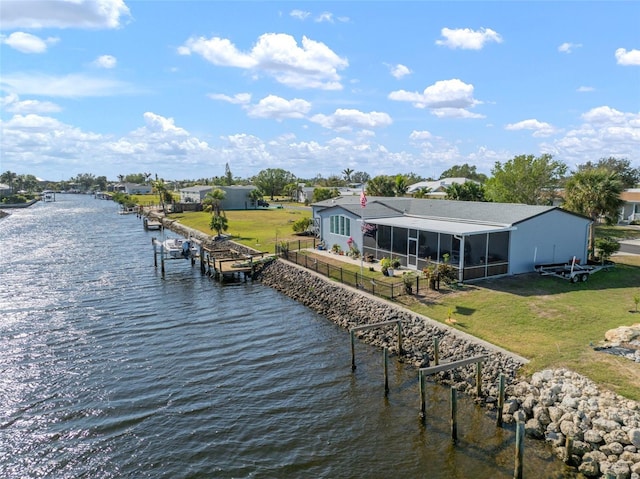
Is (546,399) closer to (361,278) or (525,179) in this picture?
(361,278)

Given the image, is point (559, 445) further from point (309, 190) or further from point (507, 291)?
point (309, 190)

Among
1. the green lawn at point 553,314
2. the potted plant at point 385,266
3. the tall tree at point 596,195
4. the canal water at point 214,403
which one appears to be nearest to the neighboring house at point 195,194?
the canal water at point 214,403

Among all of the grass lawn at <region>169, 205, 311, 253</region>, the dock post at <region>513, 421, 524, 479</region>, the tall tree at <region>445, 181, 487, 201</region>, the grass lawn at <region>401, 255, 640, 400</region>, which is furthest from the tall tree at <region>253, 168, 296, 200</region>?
the dock post at <region>513, 421, 524, 479</region>

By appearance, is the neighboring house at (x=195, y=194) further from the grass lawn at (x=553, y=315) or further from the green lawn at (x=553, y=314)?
the grass lawn at (x=553, y=315)

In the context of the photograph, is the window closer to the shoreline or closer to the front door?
Answer: the front door

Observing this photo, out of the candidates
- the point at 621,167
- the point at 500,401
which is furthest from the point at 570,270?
the point at 621,167

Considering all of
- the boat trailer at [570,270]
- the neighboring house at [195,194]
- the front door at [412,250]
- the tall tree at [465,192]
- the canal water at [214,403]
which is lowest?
the canal water at [214,403]

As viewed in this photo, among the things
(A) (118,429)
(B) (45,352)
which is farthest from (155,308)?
(A) (118,429)
